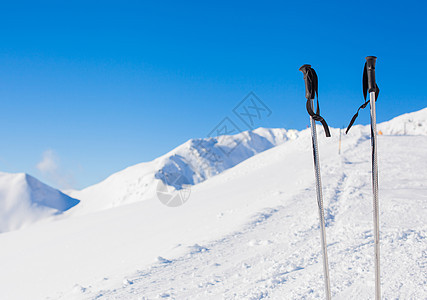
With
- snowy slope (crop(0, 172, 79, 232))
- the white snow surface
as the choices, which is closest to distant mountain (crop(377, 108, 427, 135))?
the white snow surface

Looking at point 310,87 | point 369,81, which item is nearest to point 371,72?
point 369,81

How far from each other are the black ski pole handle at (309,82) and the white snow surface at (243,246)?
10.9ft

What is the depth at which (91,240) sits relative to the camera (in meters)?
10.6

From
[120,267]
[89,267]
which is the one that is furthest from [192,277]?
[89,267]

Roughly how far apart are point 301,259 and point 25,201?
99.6 meters

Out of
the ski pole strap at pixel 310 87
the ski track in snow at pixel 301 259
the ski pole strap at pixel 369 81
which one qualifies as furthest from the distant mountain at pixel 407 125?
the ski pole strap at pixel 310 87

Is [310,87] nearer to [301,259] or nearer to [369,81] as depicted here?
[369,81]

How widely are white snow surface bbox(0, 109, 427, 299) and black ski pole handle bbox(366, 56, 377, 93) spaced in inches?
132

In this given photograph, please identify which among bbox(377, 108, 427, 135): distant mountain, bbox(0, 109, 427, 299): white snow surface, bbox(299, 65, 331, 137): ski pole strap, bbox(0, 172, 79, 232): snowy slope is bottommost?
bbox(0, 172, 79, 232): snowy slope

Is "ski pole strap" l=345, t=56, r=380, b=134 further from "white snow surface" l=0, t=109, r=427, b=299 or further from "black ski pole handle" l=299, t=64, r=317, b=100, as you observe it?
"white snow surface" l=0, t=109, r=427, b=299

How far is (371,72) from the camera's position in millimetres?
3627

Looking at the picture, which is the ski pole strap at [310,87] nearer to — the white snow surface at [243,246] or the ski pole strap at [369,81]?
the ski pole strap at [369,81]

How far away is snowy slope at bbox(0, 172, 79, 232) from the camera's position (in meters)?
85.1

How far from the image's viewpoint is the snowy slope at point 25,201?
3349 inches
